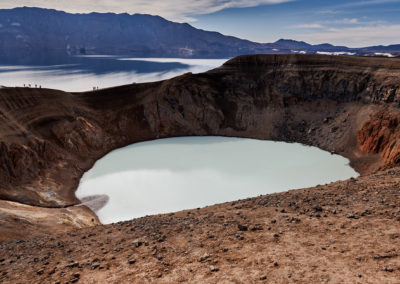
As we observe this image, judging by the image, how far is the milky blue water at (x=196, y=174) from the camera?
74.2 ft

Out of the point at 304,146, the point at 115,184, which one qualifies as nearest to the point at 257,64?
the point at 304,146

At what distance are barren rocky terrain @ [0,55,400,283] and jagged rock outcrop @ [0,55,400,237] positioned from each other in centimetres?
16

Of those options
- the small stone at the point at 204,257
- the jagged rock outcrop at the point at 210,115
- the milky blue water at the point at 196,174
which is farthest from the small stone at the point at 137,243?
the jagged rock outcrop at the point at 210,115

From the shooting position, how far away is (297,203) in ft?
46.7

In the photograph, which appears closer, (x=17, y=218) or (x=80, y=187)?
(x=17, y=218)

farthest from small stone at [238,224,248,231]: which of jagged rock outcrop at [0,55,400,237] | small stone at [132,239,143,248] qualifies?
jagged rock outcrop at [0,55,400,237]

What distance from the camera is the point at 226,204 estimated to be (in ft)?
56.3

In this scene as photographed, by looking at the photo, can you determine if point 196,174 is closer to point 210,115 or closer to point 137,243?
point 137,243

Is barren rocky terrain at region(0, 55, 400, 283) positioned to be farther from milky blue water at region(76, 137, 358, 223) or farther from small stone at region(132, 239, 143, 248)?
milky blue water at region(76, 137, 358, 223)

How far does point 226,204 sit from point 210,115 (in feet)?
100

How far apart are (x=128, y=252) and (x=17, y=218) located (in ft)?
33.6

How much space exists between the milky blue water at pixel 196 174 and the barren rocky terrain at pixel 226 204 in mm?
2392

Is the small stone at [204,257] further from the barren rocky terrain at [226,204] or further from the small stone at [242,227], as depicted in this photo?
the small stone at [242,227]

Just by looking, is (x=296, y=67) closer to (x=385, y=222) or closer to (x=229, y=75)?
(x=229, y=75)
